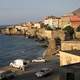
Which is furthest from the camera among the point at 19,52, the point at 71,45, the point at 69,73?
the point at 19,52

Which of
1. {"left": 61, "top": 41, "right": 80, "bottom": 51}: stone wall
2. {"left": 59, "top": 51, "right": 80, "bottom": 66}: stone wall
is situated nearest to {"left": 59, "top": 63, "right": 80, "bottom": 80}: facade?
{"left": 59, "top": 51, "right": 80, "bottom": 66}: stone wall

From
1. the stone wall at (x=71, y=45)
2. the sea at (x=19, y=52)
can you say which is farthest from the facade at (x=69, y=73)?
the sea at (x=19, y=52)

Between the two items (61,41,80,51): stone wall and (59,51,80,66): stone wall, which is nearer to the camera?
Result: (59,51,80,66): stone wall

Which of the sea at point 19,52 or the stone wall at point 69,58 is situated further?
the sea at point 19,52

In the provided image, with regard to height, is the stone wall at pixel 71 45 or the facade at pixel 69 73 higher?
the facade at pixel 69 73

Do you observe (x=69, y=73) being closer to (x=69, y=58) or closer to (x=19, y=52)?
(x=69, y=58)

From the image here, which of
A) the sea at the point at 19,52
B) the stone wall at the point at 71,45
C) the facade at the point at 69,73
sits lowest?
the sea at the point at 19,52

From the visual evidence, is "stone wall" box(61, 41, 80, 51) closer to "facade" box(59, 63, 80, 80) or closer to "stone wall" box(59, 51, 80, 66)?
"stone wall" box(59, 51, 80, 66)

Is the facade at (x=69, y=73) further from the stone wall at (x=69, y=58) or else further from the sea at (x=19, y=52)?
the sea at (x=19, y=52)

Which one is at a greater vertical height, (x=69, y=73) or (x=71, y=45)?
(x=69, y=73)

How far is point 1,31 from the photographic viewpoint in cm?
13175

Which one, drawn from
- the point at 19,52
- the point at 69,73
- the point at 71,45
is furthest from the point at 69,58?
the point at 19,52

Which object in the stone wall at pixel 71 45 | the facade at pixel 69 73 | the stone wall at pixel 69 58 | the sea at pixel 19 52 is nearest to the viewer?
the facade at pixel 69 73

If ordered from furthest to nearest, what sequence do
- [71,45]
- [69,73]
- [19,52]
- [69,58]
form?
[19,52] < [71,45] < [69,58] < [69,73]
